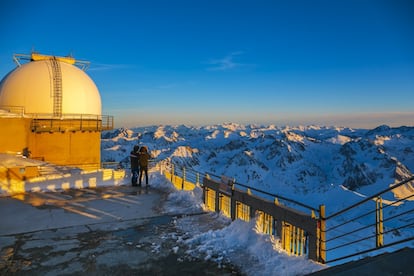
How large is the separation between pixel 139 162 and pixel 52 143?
33.7 ft

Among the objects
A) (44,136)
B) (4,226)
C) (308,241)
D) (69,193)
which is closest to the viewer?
(308,241)

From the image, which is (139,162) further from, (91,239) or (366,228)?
(366,228)

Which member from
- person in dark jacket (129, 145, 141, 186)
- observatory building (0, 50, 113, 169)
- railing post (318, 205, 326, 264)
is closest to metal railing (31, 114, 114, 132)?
observatory building (0, 50, 113, 169)

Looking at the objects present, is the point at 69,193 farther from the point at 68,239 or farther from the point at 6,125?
the point at 6,125

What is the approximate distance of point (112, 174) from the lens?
1592 centimetres

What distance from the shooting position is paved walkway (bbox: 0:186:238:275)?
6023 millimetres

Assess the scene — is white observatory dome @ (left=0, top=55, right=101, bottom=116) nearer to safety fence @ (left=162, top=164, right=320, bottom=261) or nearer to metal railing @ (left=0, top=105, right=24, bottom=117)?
metal railing @ (left=0, top=105, right=24, bottom=117)

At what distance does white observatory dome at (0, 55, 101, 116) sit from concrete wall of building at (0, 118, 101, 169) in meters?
1.86

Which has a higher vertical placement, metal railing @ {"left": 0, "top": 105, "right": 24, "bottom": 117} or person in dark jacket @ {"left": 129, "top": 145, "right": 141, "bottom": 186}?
metal railing @ {"left": 0, "top": 105, "right": 24, "bottom": 117}

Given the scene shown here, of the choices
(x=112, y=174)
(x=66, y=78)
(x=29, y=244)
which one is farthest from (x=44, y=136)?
(x=29, y=244)

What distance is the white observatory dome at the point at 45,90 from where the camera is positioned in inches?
874

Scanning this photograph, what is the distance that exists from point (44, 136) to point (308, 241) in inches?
779

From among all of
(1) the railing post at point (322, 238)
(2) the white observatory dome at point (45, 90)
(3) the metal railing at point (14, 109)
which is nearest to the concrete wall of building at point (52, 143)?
(2) the white observatory dome at point (45, 90)

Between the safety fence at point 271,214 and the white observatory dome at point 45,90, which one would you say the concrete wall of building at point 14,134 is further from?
the safety fence at point 271,214
